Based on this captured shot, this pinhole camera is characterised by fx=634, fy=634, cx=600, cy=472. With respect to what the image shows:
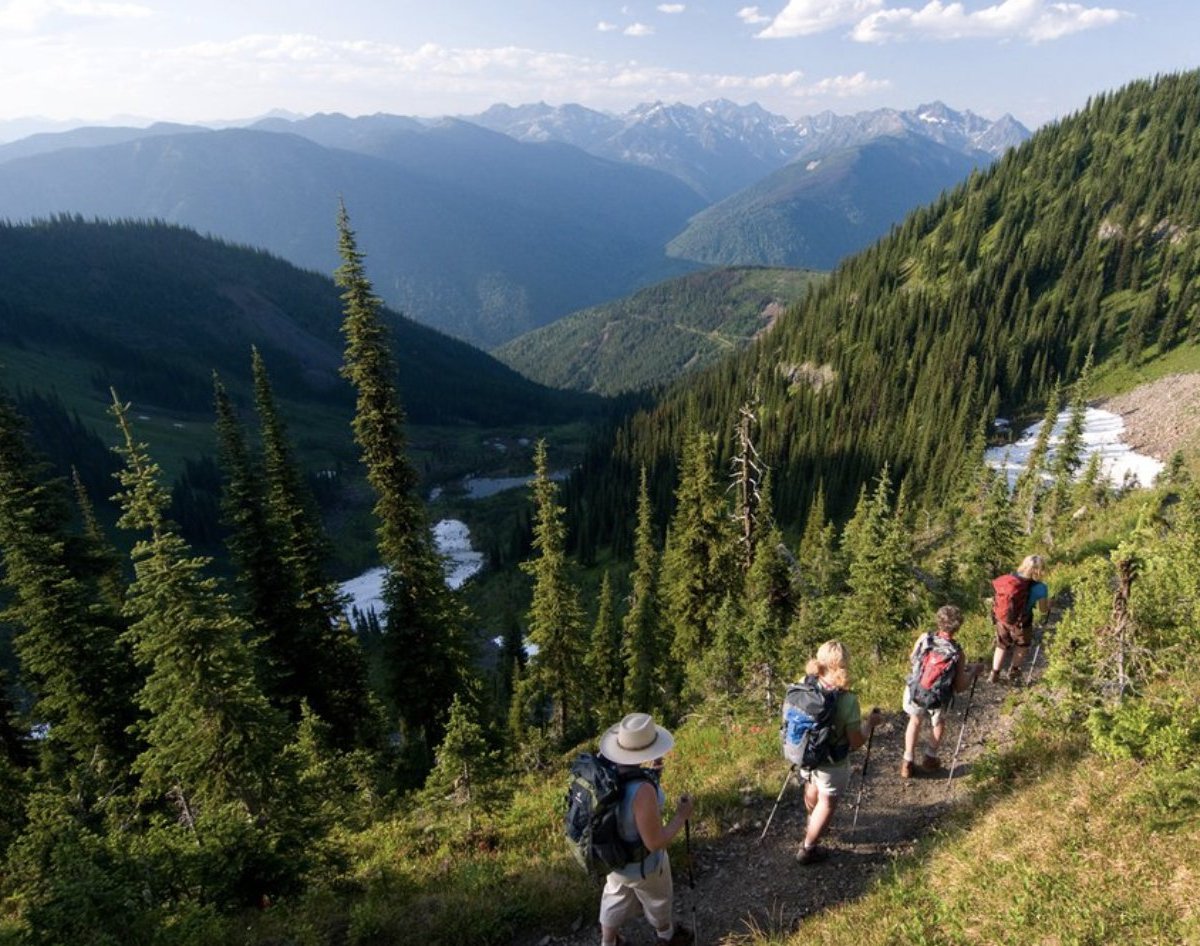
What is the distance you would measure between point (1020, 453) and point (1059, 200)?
302 ft

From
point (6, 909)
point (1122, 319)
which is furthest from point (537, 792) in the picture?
point (1122, 319)

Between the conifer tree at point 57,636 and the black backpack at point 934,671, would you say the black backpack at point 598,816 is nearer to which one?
the black backpack at point 934,671

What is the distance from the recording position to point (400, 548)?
23.0 meters

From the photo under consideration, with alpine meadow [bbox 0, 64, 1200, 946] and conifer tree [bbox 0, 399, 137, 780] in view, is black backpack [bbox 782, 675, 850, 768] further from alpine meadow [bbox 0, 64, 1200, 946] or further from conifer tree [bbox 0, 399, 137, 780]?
conifer tree [bbox 0, 399, 137, 780]

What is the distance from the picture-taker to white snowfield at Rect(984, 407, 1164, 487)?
203 ft

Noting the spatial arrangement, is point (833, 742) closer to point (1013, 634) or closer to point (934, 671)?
point (934, 671)

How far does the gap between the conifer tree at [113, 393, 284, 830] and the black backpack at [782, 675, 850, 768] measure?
38.9 feet

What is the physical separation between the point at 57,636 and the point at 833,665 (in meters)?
22.2

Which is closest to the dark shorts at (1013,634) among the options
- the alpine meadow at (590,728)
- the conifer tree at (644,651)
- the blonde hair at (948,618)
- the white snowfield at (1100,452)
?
the alpine meadow at (590,728)

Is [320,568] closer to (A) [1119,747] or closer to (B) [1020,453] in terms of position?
(A) [1119,747]

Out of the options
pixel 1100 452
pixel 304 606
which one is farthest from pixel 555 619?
pixel 1100 452

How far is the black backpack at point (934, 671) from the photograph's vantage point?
29.2 ft

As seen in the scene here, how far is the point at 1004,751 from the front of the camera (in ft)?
30.5

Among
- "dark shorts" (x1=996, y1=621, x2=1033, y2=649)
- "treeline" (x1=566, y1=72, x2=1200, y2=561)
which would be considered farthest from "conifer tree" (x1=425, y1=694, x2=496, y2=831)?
"treeline" (x1=566, y1=72, x2=1200, y2=561)
